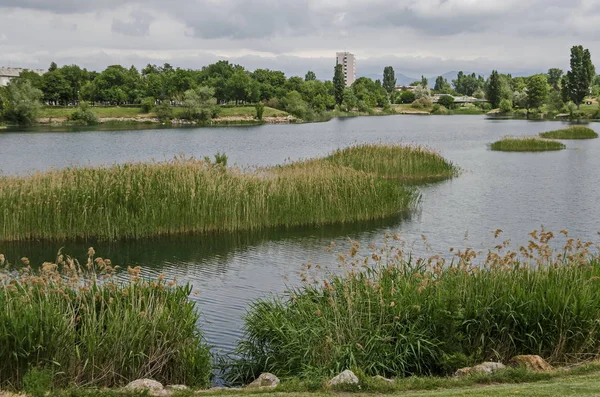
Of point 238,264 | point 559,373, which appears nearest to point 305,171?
point 238,264

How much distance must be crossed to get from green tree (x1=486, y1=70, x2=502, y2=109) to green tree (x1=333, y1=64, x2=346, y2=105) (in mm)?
42199

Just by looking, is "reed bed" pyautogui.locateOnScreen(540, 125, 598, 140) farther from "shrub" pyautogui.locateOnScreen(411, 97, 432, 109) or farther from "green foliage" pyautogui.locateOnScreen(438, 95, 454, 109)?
"green foliage" pyautogui.locateOnScreen(438, 95, 454, 109)

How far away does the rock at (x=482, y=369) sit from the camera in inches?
364

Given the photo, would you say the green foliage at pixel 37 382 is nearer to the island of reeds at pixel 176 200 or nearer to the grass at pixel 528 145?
the island of reeds at pixel 176 200

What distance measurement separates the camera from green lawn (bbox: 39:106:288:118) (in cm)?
12544

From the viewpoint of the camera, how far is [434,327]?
10.3 m

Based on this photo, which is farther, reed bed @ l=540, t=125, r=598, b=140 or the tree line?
the tree line

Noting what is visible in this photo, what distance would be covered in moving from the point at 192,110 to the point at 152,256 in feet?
361

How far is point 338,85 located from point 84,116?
278 feet

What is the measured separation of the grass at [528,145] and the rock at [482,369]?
50.9 meters

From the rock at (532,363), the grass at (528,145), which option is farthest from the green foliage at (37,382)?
the grass at (528,145)

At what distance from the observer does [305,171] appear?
2611 centimetres

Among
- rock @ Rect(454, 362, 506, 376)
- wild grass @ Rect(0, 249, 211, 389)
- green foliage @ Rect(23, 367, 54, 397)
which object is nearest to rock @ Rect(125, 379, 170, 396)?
wild grass @ Rect(0, 249, 211, 389)

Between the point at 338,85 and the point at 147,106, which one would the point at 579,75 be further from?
the point at 147,106
